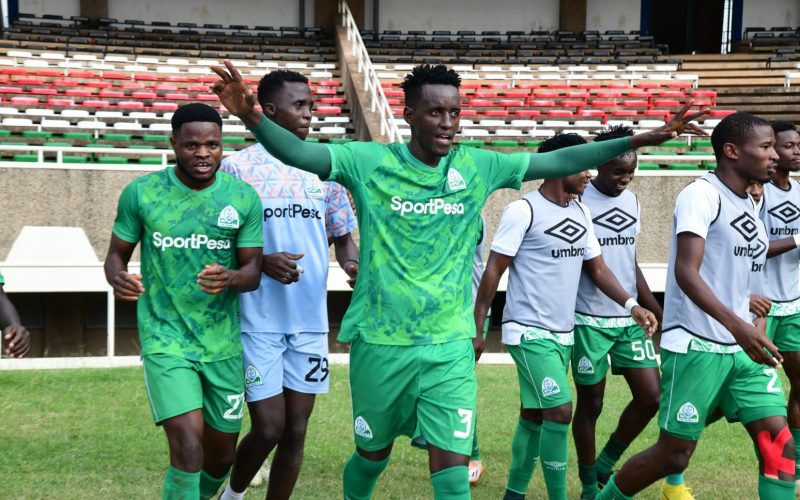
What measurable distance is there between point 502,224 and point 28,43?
24.8 m

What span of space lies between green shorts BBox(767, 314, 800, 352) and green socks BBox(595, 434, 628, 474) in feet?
4.21

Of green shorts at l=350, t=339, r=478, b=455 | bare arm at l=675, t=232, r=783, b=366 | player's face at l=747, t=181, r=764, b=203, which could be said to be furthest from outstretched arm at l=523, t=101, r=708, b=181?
player's face at l=747, t=181, r=764, b=203

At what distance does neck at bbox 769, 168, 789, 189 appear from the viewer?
698 centimetres

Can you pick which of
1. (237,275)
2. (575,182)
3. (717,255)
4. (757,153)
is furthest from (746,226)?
(237,275)

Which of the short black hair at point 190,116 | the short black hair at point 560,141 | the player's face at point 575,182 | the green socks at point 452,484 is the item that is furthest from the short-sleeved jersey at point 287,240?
the short black hair at point 560,141

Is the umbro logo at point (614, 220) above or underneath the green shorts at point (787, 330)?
above

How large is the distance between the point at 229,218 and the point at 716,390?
2.56m

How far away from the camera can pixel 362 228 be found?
4.60 meters

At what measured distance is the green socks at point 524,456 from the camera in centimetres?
606

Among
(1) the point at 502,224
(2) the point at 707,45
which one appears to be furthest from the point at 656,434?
(2) the point at 707,45

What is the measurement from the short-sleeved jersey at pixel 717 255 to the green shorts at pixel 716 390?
7cm

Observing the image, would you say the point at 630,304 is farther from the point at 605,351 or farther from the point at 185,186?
the point at 185,186

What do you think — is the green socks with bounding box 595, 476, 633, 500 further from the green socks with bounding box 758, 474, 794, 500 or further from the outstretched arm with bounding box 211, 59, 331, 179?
the outstretched arm with bounding box 211, 59, 331, 179

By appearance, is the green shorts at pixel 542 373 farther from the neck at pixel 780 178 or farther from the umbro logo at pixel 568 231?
the neck at pixel 780 178
